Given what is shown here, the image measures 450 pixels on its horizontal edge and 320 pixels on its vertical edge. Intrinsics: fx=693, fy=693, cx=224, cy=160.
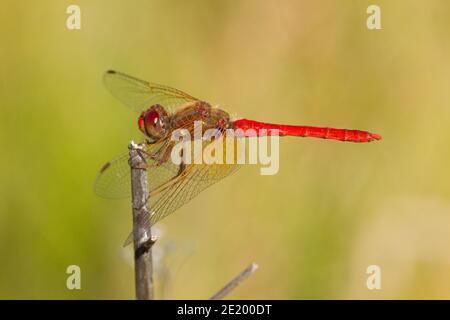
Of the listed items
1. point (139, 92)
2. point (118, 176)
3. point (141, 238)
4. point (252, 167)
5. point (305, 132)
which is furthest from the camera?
point (252, 167)

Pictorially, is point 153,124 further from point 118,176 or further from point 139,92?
point 139,92

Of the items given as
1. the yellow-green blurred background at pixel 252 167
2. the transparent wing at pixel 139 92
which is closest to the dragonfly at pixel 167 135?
the transparent wing at pixel 139 92

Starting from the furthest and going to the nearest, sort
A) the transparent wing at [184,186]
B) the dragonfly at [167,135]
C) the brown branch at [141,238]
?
the dragonfly at [167,135]
the transparent wing at [184,186]
the brown branch at [141,238]

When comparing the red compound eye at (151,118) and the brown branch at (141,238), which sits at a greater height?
the red compound eye at (151,118)

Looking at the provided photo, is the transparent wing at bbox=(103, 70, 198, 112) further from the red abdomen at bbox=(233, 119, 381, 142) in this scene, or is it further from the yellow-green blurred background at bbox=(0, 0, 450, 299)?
the red abdomen at bbox=(233, 119, 381, 142)

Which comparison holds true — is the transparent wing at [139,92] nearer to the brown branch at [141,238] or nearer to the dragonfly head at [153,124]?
the dragonfly head at [153,124]

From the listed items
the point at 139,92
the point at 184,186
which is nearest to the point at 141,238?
the point at 184,186

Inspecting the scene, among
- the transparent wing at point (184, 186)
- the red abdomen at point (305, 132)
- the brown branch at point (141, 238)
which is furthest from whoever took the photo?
the red abdomen at point (305, 132)

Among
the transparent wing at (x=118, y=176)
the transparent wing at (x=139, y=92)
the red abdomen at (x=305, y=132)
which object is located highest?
the transparent wing at (x=139, y=92)
